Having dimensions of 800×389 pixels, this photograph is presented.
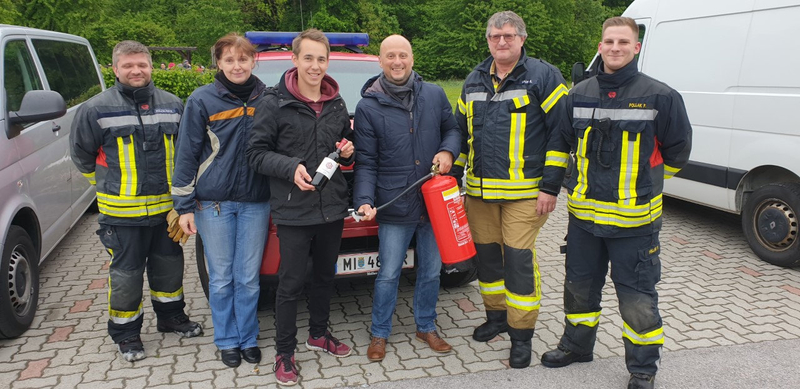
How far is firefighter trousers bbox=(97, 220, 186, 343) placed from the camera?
347 centimetres

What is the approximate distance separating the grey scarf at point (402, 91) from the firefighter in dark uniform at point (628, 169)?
0.86 meters

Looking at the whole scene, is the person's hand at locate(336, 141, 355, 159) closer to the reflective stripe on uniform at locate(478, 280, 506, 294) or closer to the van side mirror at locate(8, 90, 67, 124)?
the reflective stripe on uniform at locate(478, 280, 506, 294)

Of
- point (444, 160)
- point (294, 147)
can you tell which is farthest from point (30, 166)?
point (444, 160)

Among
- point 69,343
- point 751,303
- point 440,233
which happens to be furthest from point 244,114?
point 751,303

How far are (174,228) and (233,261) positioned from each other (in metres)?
0.42

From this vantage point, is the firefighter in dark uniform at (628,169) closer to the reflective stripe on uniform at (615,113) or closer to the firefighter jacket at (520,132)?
the reflective stripe on uniform at (615,113)

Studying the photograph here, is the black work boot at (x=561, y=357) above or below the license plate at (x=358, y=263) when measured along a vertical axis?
below

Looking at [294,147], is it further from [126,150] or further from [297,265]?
[126,150]

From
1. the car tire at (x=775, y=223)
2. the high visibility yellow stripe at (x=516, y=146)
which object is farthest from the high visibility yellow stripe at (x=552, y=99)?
the car tire at (x=775, y=223)

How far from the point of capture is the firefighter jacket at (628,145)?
9.81ft

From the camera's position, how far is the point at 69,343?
378cm

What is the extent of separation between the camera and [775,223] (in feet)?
16.8

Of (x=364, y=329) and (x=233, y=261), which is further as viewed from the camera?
(x=364, y=329)

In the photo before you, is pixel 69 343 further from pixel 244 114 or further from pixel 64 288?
pixel 244 114
